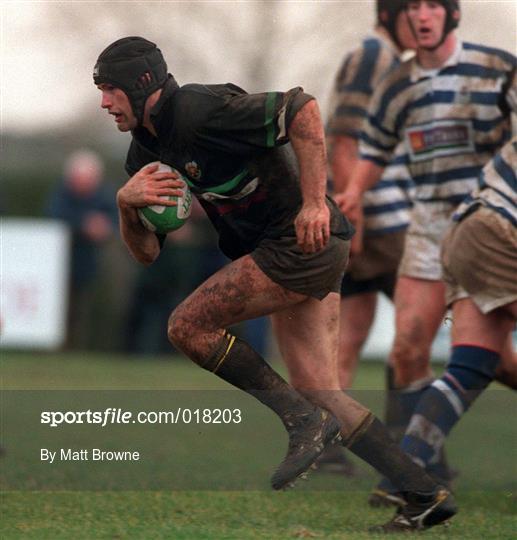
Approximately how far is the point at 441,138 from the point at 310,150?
179cm

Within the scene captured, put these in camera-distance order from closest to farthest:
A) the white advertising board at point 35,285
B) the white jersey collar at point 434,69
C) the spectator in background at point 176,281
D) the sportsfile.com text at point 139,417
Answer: the sportsfile.com text at point 139,417 < the white jersey collar at point 434,69 < the spectator in background at point 176,281 < the white advertising board at point 35,285

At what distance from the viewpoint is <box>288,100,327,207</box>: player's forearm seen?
4930mm

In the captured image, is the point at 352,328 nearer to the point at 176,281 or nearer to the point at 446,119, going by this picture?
the point at 446,119

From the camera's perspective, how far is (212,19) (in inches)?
567

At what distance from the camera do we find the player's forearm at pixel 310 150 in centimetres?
493

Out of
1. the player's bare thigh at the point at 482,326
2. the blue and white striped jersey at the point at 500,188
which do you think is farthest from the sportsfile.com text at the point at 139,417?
the blue and white striped jersey at the point at 500,188

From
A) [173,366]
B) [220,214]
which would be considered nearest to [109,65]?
[220,214]

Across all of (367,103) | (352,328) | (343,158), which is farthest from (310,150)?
(352,328)

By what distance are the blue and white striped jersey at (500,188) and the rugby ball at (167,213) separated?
1.27 metres

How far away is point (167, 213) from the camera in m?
5.06

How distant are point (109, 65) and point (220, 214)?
0.71 meters

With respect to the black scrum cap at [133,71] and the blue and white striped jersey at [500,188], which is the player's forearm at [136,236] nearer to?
the black scrum cap at [133,71]

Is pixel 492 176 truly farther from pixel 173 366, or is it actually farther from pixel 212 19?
pixel 212 19

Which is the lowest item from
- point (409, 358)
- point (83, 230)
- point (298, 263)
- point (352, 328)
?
point (83, 230)
